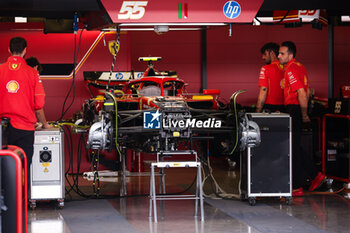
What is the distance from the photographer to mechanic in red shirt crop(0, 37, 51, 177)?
647 cm

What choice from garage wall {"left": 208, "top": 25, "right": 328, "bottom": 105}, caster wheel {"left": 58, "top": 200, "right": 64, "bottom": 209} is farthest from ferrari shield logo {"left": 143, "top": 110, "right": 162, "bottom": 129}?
garage wall {"left": 208, "top": 25, "right": 328, "bottom": 105}

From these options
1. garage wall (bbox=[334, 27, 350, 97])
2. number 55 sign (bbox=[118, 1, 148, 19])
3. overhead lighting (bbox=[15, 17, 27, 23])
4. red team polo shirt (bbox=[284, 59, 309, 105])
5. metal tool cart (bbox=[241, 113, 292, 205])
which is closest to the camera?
number 55 sign (bbox=[118, 1, 148, 19])

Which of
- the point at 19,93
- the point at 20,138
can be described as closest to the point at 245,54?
the point at 19,93

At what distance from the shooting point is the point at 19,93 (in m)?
6.52

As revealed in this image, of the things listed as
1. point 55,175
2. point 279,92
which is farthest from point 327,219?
point 55,175

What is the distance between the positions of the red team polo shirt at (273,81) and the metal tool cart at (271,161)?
36.1 inches

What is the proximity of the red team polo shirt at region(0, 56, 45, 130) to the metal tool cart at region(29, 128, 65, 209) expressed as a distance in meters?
0.89

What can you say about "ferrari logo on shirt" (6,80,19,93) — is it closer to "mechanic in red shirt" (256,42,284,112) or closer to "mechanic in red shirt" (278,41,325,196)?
"mechanic in red shirt" (256,42,284,112)

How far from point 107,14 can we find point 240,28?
637cm

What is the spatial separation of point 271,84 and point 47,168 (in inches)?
128

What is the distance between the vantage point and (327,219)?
6.82m

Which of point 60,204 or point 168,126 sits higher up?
point 168,126

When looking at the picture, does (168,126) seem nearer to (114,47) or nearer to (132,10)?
(132,10)

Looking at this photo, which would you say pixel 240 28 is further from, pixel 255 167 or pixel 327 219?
pixel 327 219
